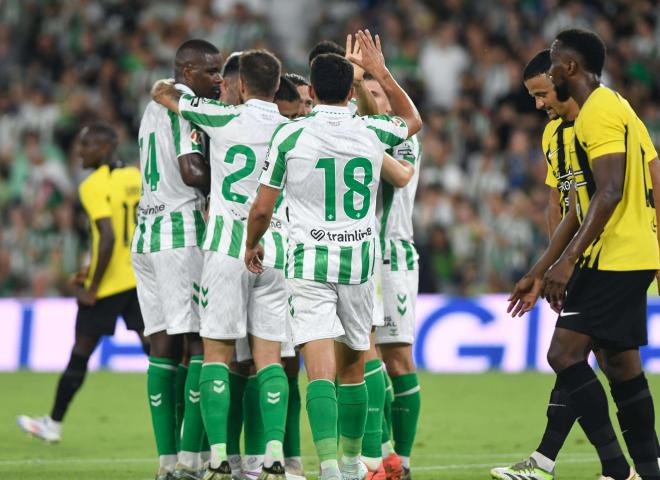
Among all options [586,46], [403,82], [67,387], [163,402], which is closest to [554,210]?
[586,46]

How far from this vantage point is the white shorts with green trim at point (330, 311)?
6.54m

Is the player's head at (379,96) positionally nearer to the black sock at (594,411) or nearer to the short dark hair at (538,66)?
the short dark hair at (538,66)

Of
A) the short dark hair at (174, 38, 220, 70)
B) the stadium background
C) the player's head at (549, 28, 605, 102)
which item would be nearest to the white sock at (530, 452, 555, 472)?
the player's head at (549, 28, 605, 102)

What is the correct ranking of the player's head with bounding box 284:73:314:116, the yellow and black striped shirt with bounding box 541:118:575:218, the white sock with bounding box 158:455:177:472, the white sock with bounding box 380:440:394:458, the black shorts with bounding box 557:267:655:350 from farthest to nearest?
1. the player's head with bounding box 284:73:314:116
2. the white sock with bounding box 380:440:394:458
3. the white sock with bounding box 158:455:177:472
4. the yellow and black striped shirt with bounding box 541:118:575:218
5. the black shorts with bounding box 557:267:655:350

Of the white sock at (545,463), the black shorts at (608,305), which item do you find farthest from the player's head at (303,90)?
the white sock at (545,463)

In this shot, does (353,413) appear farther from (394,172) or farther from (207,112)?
(207,112)

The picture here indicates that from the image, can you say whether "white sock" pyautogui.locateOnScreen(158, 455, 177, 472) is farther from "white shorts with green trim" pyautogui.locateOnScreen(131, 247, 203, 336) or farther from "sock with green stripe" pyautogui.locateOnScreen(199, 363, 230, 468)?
"white shorts with green trim" pyautogui.locateOnScreen(131, 247, 203, 336)

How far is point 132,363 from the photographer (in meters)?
14.9

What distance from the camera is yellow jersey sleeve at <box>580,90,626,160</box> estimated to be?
235 inches

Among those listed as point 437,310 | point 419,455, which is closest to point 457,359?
point 437,310

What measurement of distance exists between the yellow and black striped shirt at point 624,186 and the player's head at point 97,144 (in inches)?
177

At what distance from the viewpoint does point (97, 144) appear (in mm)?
9672

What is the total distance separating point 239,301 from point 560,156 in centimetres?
199

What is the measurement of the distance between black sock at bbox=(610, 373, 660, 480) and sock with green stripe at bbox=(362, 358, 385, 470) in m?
1.37
